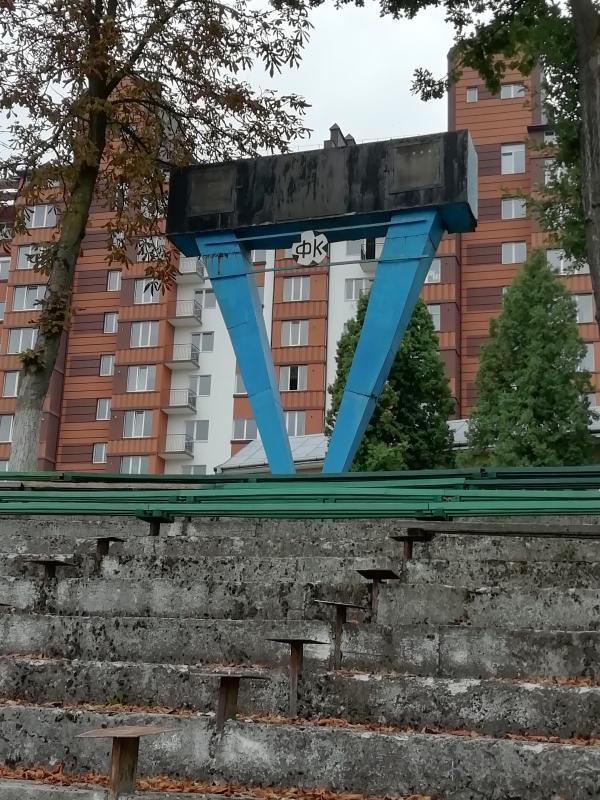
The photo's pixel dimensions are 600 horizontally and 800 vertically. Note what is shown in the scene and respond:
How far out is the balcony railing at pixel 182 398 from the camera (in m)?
49.9

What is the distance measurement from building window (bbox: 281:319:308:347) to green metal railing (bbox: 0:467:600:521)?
1440 inches

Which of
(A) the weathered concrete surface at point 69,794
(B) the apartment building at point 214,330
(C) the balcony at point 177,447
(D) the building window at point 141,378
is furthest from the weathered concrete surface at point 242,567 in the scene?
(D) the building window at point 141,378

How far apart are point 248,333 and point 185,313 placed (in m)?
37.1

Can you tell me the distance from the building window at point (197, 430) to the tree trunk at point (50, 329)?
34.5m

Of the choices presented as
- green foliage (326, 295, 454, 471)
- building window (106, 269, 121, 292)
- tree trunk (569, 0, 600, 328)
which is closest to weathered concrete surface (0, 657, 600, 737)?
tree trunk (569, 0, 600, 328)

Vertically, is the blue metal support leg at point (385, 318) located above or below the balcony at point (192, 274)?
below

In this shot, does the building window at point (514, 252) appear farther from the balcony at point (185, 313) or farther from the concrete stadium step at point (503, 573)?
the concrete stadium step at point (503, 573)

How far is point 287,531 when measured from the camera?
8.12m

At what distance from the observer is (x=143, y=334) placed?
51.0 metres

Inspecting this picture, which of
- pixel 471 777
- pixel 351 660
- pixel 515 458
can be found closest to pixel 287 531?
pixel 351 660

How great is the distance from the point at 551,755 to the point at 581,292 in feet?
134

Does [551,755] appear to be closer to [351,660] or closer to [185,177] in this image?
[351,660]

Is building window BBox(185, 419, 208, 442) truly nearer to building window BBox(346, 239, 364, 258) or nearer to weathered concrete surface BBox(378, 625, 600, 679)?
building window BBox(346, 239, 364, 258)

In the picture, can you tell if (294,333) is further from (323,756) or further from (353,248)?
(323,756)
